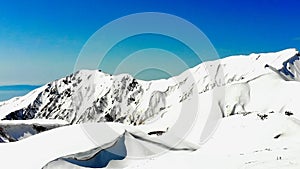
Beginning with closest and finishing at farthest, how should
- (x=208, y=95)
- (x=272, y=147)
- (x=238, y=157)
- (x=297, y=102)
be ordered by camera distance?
(x=238, y=157)
(x=272, y=147)
(x=297, y=102)
(x=208, y=95)

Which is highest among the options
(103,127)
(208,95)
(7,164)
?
(208,95)

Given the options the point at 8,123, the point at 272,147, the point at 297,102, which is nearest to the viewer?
the point at 272,147

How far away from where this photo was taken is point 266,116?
38.6 meters

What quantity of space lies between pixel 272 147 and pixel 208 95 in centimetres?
6049

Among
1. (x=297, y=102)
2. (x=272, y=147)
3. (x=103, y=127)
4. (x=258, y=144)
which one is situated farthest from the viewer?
(x=297, y=102)

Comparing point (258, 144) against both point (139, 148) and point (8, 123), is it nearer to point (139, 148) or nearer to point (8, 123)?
point (139, 148)

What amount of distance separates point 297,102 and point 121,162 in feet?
A: 184

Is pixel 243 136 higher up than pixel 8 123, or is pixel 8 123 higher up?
pixel 8 123

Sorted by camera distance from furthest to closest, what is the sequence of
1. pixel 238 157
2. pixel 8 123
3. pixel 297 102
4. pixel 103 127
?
pixel 8 123, pixel 297 102, pixel 103 127, pixel 238 157

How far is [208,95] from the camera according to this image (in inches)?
3499

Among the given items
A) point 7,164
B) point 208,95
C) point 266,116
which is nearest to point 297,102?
point 208,95

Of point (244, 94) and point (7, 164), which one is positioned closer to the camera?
point (7, 164)

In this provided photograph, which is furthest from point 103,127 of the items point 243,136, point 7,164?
point 243,136

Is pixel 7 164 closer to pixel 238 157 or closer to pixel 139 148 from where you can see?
pixel 139 148
